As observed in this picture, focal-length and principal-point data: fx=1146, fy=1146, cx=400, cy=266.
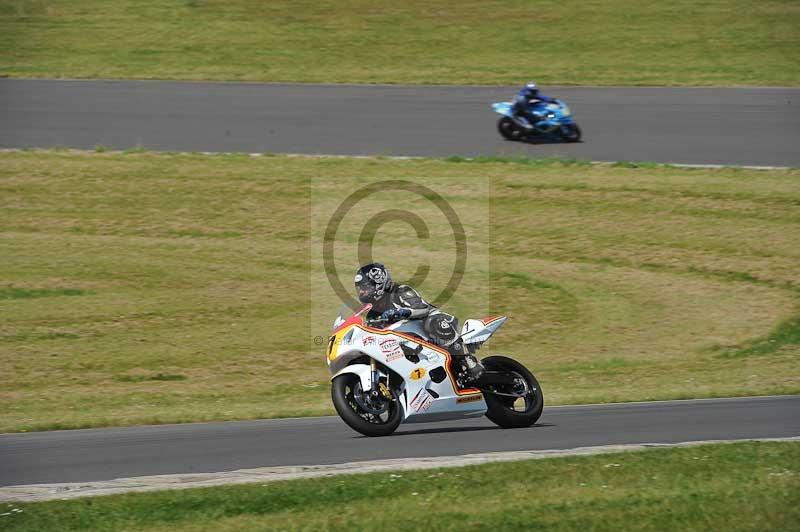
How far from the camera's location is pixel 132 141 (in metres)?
31.5

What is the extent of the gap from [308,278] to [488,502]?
44.5 ft

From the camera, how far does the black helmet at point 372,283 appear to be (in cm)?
1273

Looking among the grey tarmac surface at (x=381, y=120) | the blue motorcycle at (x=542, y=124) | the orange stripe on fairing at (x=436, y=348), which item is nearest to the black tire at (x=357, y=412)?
the orange stripe on fairing at (x=436, y=348)

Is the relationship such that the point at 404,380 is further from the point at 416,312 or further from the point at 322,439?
the point at 322,439

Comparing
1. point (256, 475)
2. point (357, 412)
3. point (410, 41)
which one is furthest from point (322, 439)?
point (410, 41)

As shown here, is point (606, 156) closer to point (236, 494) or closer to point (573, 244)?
point (573, 244)

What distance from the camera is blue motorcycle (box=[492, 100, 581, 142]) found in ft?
101

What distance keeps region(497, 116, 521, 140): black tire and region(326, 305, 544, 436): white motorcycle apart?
18.9 meters

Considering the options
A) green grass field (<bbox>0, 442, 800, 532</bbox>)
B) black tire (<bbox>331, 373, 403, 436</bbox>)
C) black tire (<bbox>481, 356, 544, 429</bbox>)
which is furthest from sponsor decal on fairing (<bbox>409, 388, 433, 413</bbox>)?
green grass field (<bbox>0, 442, 800, 532</bbox>)

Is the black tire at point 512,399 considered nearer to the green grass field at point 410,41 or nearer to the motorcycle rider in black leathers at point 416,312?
the motorcycle rider in black leathers at point 416,312

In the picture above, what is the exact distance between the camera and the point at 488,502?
9.77m

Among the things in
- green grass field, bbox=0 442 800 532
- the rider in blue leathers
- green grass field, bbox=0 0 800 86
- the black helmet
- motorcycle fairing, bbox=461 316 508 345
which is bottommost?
green grass field, bbox=0 442 800 532

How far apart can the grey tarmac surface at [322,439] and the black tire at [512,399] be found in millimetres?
151

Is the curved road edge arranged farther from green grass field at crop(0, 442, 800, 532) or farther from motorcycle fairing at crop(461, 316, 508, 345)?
motorcycle fairing at crop(461, 316, 508, 345)
